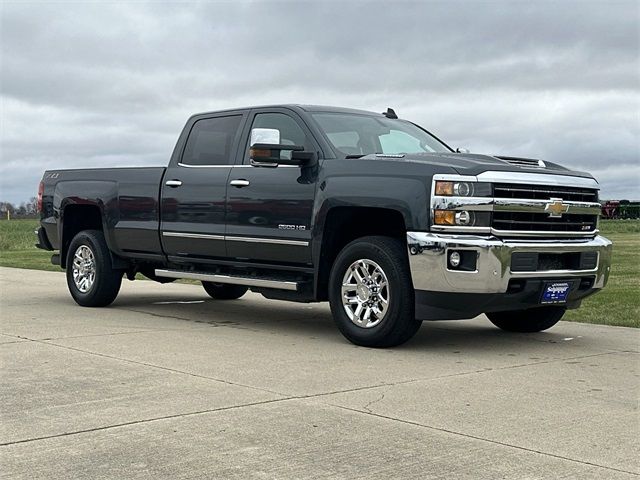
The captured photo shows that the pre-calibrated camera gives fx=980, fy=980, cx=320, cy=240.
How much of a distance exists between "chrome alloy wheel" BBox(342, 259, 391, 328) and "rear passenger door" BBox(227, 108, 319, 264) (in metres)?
0.59

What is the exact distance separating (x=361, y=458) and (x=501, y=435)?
877 mm

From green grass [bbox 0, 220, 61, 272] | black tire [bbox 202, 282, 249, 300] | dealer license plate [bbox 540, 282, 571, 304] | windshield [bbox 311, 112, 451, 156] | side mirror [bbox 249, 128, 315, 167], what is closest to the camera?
dealer license plate [bbox 540, 282, 571, 304]

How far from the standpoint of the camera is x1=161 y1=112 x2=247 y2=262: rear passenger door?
9.51 meters

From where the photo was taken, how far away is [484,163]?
7750 mm

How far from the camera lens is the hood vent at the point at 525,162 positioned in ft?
26.9

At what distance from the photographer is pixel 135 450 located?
15.5ft

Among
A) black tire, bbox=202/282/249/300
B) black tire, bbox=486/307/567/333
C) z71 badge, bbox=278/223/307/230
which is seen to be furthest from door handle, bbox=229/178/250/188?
black tire, bbox=202/282/249/300

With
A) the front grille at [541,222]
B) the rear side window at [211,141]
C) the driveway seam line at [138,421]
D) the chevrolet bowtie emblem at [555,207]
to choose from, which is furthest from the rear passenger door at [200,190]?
the driveway seam line at [138,421]

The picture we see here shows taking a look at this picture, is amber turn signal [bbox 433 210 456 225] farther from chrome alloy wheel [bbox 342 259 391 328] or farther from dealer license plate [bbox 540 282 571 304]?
dealer license plate [bbox 540 282 571 304]

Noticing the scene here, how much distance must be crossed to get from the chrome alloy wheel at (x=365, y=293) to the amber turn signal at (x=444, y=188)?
849mm

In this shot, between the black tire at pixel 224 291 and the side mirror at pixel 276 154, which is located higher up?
the side mirror at pixel 276 154

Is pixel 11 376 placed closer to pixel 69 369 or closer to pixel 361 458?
pixel 69 369

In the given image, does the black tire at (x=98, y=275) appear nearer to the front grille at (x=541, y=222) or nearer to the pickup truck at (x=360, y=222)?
the pickup truck at (x=360, y=222)

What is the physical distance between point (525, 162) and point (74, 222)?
225 inches
